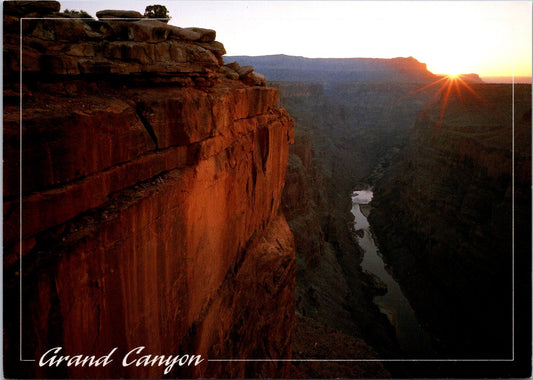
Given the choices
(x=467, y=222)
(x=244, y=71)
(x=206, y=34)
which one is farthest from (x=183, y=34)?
(x=467, y=222)

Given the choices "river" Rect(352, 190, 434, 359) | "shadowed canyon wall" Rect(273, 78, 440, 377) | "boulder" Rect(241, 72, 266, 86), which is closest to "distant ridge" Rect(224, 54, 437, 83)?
"shadowed canyon wall" Rect(273, 78, 440, 377)

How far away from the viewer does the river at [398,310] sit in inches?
830

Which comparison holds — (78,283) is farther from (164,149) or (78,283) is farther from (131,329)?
(164,149)

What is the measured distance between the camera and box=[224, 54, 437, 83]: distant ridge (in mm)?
104750

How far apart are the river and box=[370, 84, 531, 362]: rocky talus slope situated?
65 centimetres

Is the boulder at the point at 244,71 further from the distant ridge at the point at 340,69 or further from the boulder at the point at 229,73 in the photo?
the distant ridge at the point at 340,69

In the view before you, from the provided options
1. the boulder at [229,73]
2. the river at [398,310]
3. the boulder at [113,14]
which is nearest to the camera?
the boulder at [113,14]

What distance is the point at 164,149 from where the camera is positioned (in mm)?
4434

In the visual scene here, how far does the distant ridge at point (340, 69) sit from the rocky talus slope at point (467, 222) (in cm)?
6775

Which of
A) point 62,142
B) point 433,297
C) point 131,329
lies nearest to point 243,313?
point 131,329

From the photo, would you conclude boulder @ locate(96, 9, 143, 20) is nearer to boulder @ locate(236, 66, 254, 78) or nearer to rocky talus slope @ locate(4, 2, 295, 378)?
rocky talus slope @ locate(4, 2, 295, 378)

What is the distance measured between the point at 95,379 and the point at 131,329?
Answer: 55cm

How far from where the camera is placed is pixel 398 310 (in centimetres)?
2461

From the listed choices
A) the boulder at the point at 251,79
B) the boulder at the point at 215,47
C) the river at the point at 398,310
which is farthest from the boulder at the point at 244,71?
the river at the point at 398,310
